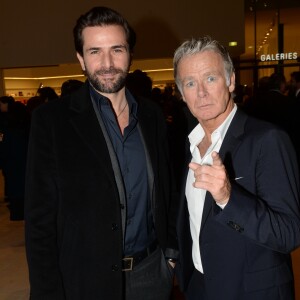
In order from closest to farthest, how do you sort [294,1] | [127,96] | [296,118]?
[127,96] → [296,118] → [294,1]

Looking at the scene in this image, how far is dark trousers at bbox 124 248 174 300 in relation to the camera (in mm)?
1976

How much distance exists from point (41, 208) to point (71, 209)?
0.13m

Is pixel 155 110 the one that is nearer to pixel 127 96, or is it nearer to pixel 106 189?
pixel 127 96

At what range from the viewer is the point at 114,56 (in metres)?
1.88

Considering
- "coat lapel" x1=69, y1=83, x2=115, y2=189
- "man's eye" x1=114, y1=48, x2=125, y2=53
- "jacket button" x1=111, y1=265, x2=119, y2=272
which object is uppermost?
"man's eye" x1=114, y1=48, x2=125, y2=53

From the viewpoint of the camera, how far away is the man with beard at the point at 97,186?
5.70 feet

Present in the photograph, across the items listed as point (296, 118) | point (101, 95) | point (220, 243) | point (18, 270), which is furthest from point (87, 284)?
point (296, 118)

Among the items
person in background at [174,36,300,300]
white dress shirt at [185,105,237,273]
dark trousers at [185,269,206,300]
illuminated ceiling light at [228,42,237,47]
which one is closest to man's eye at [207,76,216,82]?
person in background at [174,36,300,300]

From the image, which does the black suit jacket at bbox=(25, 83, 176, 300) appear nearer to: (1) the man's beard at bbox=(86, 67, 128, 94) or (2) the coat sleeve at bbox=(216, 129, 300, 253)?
(1) the man's beard at bbox=(86, 67, 128, 94)

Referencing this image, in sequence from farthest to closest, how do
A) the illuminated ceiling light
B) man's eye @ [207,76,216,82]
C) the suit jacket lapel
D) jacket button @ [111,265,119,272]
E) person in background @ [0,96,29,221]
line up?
the illuminated ceiling light < person in background @ [0,96,29,221] < jacket button @ [111,265,119,272] < man's eye @ [207,76,216,82] < the suit jacket lapel

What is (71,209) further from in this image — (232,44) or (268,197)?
(232,44)

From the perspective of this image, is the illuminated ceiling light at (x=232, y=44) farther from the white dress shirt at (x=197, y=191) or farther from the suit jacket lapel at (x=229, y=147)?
the suit jacket lapel at (x=229, y=147)

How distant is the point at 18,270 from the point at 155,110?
287 centimetres

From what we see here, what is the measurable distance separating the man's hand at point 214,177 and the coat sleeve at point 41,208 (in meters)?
0.70
